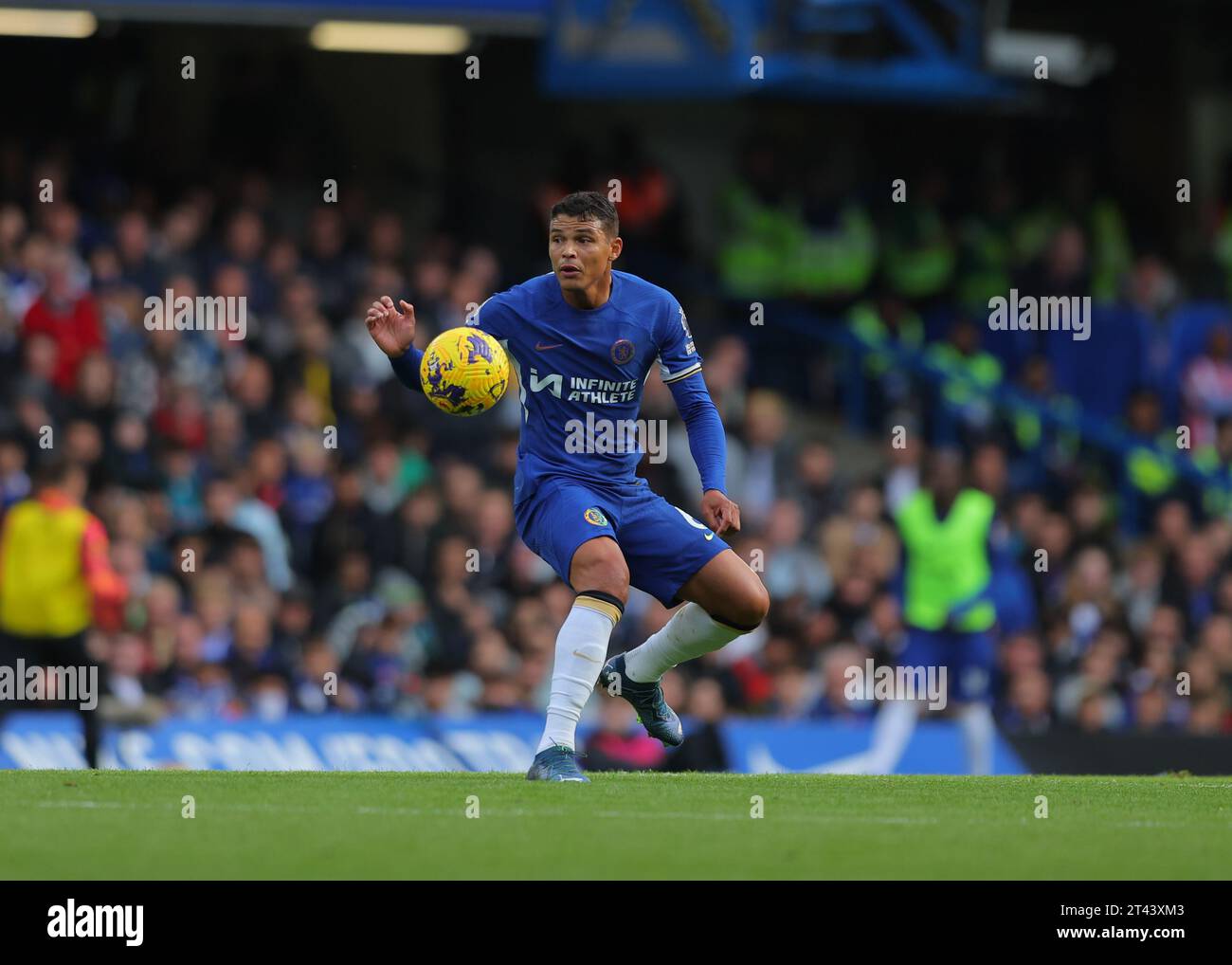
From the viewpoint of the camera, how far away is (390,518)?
52.8 ft

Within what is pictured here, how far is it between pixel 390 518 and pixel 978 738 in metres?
4.26

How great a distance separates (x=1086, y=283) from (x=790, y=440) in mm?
3859

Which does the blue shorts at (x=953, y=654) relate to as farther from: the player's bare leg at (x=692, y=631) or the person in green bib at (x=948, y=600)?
the player's bare leg at (x=692, y=631)

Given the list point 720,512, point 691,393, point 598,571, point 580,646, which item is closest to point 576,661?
point 580,646

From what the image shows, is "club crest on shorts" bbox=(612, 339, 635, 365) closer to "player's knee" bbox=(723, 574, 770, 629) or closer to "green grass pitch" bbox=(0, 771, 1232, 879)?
"player's knee" bbox=(723, 574, 770, 629)

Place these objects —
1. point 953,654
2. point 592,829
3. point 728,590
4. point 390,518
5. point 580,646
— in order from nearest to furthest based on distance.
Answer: point 592,829 < point 580,646 < point 728,590 < point 953,654 < point 390,518

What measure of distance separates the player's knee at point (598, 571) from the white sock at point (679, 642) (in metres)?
0.63

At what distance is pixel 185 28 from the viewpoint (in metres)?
20.5

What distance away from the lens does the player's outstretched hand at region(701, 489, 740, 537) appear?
9.14 metres

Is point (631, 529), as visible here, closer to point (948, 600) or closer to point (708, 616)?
point (708, 616)

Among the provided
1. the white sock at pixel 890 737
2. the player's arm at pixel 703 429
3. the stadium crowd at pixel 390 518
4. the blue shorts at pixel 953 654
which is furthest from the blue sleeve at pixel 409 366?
the blue shorts at pixel 953 654

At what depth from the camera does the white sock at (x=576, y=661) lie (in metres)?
9.02
